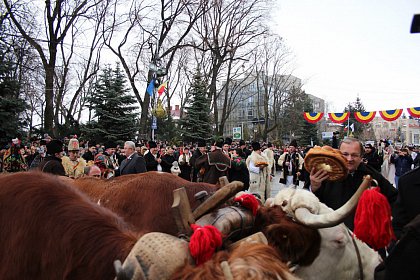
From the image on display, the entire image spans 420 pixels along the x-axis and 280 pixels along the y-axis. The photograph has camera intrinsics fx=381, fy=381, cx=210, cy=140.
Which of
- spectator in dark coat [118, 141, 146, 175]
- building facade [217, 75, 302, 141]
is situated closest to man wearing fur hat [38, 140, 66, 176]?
spectator in dark coat [118, 141, 146, 175]

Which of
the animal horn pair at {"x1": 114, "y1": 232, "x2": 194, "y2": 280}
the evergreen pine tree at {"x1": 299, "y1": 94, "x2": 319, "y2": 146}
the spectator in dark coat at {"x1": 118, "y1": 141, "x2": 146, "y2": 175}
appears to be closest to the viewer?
the animal horn pair at {"x1": 114, "y1": 232, "x2": 194, "y2": 280}

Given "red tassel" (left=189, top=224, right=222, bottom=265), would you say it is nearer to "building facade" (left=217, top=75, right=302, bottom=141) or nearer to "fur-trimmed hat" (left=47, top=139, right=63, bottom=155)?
"fur-trimmed hat" (left=47, top=139, right=63, bottom=155)

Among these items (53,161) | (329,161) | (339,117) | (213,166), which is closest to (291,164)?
(213,166)

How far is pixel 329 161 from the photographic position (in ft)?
11.8

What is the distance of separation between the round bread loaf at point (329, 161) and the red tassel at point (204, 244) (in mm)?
2075

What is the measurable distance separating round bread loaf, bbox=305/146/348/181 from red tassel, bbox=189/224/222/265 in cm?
208

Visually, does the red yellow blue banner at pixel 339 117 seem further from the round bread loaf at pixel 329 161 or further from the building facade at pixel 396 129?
the building facade at pixel 396 129

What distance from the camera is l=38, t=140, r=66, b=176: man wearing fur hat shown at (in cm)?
698

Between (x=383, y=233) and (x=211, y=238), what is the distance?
1657mm

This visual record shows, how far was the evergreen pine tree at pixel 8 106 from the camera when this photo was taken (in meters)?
19.6

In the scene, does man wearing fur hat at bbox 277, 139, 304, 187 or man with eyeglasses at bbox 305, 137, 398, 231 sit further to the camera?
man wearing fur hat at bbox 277, 139, 304, 187

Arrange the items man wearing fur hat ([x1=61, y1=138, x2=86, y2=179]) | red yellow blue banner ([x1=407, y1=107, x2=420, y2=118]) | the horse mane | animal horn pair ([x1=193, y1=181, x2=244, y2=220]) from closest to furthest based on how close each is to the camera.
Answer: the horse mane < animal horn pair ([x1=193, y1=181, x2=244, y2=220]) < man wearing fur hat ([x1=61, y1=138, x2=86, y2=179]) < red yellow blue banner ([x1=407, y1=107, x2=420, y2=118])

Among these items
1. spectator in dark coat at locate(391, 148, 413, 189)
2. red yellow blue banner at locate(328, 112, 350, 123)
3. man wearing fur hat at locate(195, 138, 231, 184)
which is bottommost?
spectator in dark coat at locate(391, 148, 413, 189)

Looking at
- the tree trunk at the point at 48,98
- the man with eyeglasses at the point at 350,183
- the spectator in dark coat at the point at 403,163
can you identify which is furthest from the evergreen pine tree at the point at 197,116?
the man with eyeglasses at the point at 350,183
